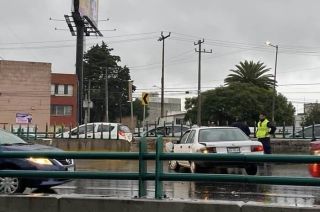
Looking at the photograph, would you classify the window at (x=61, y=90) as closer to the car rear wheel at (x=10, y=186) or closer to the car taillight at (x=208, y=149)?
the car taillight at (x=208, y=149)

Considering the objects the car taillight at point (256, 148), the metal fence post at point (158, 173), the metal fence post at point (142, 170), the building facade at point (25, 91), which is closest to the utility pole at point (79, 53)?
the building facade at point (25, 91)

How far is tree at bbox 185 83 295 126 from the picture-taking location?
8288 centimetres

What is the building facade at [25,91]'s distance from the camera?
72875mm

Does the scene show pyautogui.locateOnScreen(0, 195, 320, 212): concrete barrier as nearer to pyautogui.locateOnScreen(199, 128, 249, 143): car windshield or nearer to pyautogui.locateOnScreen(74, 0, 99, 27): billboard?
pyautogui.locateOnScreen(199, 128, 249, 143): car windshield

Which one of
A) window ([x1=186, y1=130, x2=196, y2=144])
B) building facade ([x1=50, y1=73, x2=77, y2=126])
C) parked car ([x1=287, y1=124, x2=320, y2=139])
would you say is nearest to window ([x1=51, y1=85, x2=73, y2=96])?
building facade ([x1=50, y1=73, x2=77, y2=126])

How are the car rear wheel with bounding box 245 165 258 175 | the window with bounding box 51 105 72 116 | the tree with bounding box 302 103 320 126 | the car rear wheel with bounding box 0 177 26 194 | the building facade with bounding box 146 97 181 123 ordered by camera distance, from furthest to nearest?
the building facade with bounding box 146 97 181 123 < the tree with bounding box 302 103 320 126 < the window with bounding box 51 105 72 116 < the car rear wheel with bounding box 245 165 258 175 < the car rear wheel with bounding box 0 177 26 194

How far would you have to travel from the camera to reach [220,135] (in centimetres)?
1562

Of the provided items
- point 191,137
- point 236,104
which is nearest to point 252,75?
A: point 236,104

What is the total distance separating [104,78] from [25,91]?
30.4m

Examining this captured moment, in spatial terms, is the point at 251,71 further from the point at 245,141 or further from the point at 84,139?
the point at 245,141

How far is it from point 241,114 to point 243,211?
76.9 metres

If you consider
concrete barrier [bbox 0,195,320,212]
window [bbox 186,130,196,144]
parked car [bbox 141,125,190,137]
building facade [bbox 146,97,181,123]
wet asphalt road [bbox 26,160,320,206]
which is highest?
building facade [bbox 146,97,181,123]

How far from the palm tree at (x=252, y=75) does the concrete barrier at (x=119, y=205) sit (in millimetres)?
83112

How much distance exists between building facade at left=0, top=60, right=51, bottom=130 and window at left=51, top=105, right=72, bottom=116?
627 centimetres
